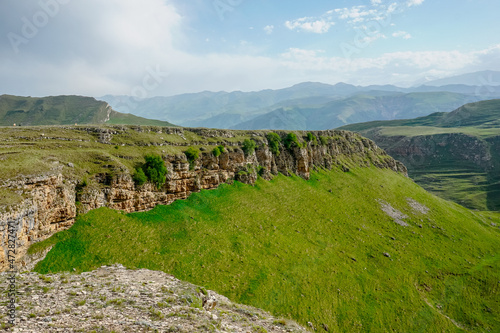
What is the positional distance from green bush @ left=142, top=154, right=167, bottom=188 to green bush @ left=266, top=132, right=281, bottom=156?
34.5 metres

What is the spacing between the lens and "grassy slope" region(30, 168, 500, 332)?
29.8 m

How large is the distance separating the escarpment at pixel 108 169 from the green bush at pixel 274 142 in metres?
0.45

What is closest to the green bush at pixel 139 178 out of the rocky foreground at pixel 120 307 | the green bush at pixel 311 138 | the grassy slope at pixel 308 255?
the grassy slope at pixel 308 255

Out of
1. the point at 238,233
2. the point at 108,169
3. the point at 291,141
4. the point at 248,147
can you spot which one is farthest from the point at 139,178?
the point at 291,141

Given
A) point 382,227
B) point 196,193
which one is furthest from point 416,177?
point 196,193

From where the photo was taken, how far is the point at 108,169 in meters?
34.5

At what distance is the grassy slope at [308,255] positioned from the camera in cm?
2984

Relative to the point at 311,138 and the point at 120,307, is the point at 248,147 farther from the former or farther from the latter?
the point at 120,307

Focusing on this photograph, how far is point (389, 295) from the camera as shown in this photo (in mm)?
37344

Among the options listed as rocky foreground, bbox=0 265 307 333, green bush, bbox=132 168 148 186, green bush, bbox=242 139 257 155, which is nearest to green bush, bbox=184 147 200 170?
green bush, bbox=132 168 148 186

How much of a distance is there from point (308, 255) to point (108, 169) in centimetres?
3493

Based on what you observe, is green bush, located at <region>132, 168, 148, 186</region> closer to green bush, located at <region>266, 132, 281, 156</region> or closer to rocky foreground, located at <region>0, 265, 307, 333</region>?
rocky foreground, located at <region>0, 265, 307, 333</region>

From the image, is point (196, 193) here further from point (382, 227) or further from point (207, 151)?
point (382, 227)

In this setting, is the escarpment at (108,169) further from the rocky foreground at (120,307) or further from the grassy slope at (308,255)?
the rocky foreground at (120,307)
